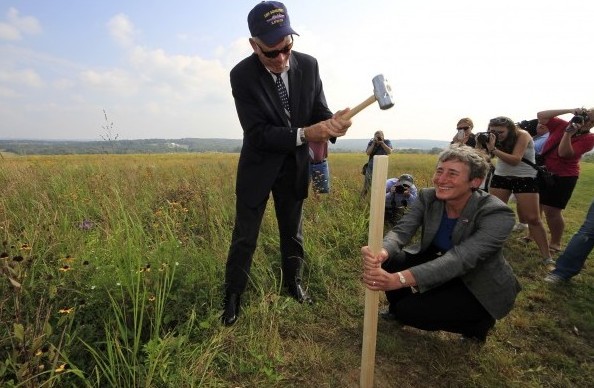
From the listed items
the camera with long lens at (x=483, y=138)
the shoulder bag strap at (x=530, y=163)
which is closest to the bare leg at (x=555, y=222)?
the shoulder bag strap at (x=530, y=163)

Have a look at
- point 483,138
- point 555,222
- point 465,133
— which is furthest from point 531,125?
point 483,138

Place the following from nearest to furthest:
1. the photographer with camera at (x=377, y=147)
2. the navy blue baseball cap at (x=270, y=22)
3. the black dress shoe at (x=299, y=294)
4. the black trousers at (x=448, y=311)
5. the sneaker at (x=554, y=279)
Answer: the navy blue baseball cap at (x=270, y=22)
the black trousers at (x=448, y=311)
the black dress shoe at (x=299, y=294)
the sneaker at (x=554, y=279)
the photographer with camera at (x=377, y=147)

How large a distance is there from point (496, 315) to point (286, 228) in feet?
5.26

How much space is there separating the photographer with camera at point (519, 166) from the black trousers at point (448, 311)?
2.06 meters

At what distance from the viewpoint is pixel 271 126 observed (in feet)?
7.73

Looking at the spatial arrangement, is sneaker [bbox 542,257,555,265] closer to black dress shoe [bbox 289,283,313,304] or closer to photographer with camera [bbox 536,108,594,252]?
photographer with camera [bbox 536,108,594,252]

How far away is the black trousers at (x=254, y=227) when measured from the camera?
8.41 feet

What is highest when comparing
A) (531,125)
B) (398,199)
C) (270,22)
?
(270,22)

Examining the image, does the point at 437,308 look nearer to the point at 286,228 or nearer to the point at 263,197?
the point at 286,228

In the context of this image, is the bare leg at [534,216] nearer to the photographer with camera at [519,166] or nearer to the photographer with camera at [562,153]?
the photographer with camera at [519,166]

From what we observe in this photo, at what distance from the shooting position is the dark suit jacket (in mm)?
2357

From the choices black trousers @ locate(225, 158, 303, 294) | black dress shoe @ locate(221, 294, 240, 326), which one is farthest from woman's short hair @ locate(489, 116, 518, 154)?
black dress shoe @ locate(221, 294, 240, 326)

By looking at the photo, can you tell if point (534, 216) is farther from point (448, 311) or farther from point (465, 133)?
point (448, 311)

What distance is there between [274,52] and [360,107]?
0.71m
